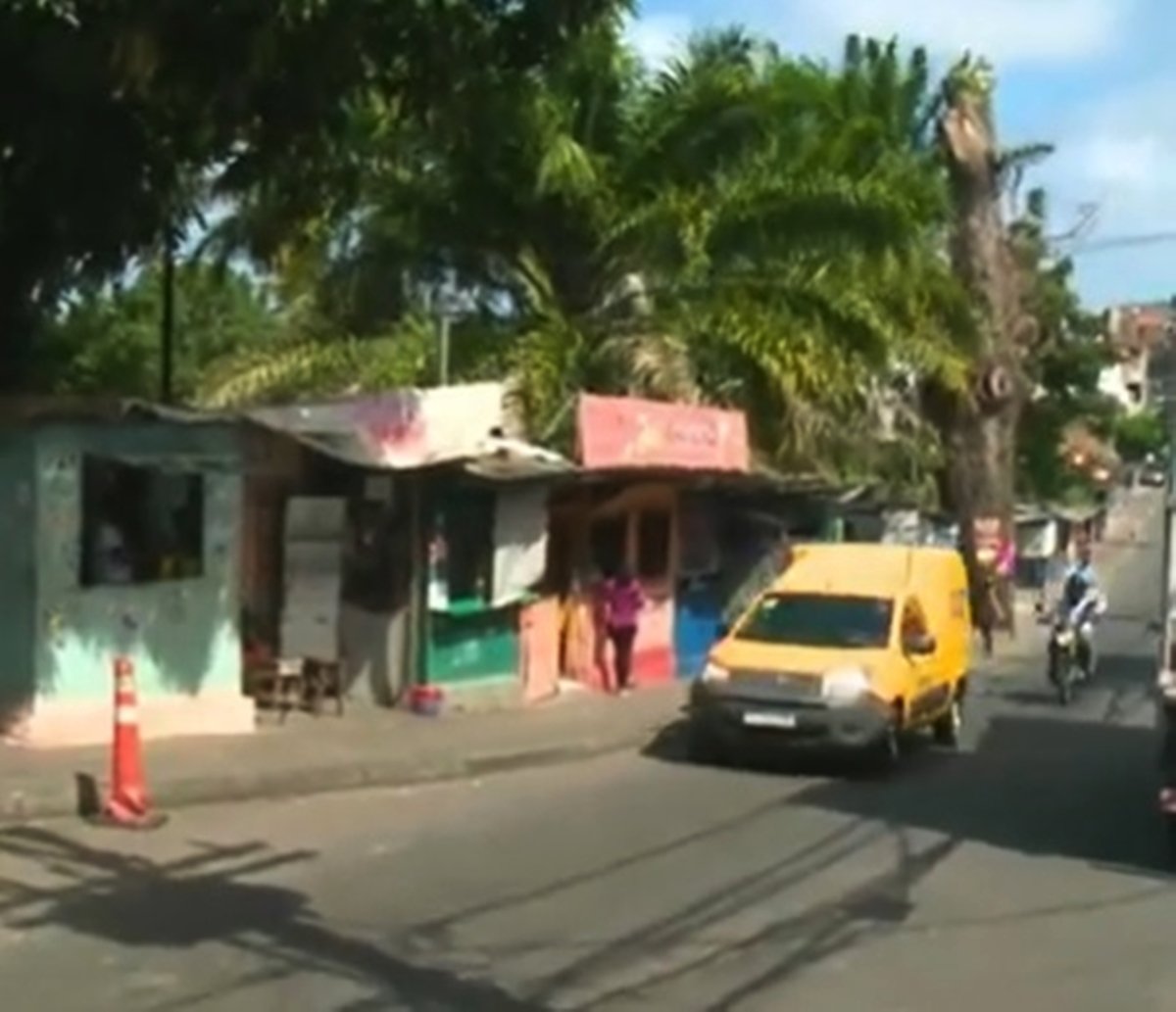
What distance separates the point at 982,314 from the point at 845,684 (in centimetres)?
2030

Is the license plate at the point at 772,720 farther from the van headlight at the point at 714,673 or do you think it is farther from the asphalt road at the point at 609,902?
the asphalt road at the point at 609,902

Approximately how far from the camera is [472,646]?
24047 mm

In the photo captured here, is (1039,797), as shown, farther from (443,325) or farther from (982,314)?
(982,314)

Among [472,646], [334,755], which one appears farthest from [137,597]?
[472,646]

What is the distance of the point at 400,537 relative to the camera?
23.0m

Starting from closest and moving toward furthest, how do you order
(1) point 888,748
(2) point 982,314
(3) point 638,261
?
1. (1) point 888,748
2. (3) point 638,261
3. (2) point 982,314

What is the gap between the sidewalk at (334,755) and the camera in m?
16.0

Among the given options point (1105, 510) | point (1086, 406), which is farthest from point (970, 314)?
point (1105, 510)

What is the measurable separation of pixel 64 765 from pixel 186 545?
3.26 metres

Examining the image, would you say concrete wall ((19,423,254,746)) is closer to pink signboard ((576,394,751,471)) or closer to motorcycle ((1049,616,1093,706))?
pink signboard ((576,394,751,471))

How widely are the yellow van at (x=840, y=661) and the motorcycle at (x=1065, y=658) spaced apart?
6057 millimetres

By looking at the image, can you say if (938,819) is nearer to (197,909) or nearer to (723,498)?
(197,909)

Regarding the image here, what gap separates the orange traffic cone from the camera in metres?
14.5

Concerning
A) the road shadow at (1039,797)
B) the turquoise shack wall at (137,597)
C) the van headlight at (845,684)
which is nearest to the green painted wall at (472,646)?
the turquoise shack wall at (137,597)
